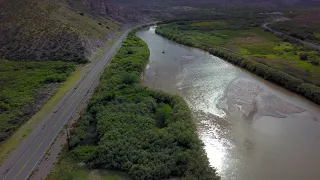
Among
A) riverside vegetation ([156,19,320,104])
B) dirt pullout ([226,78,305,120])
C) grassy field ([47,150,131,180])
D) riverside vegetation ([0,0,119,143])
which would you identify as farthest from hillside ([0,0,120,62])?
grassy field ([47,150,131,180])

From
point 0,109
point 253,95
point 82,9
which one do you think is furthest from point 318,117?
point 82,9

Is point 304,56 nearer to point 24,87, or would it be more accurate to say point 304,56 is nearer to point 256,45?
point 256,45

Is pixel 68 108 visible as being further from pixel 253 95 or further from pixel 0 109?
pixel 253 95

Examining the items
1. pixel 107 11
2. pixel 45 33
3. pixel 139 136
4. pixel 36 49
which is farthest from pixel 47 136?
pixel 107 11

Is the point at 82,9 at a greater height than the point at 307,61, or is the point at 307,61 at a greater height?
the point at 82,9

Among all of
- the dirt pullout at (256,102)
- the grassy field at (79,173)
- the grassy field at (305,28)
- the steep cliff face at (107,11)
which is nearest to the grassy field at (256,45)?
the grassy field at (305,28)

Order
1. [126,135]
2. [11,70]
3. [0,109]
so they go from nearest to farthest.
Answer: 1. [126,135]
2. [0,109]
3. [11,70]

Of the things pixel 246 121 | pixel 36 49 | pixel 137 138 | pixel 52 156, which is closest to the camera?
pixel 52 156
